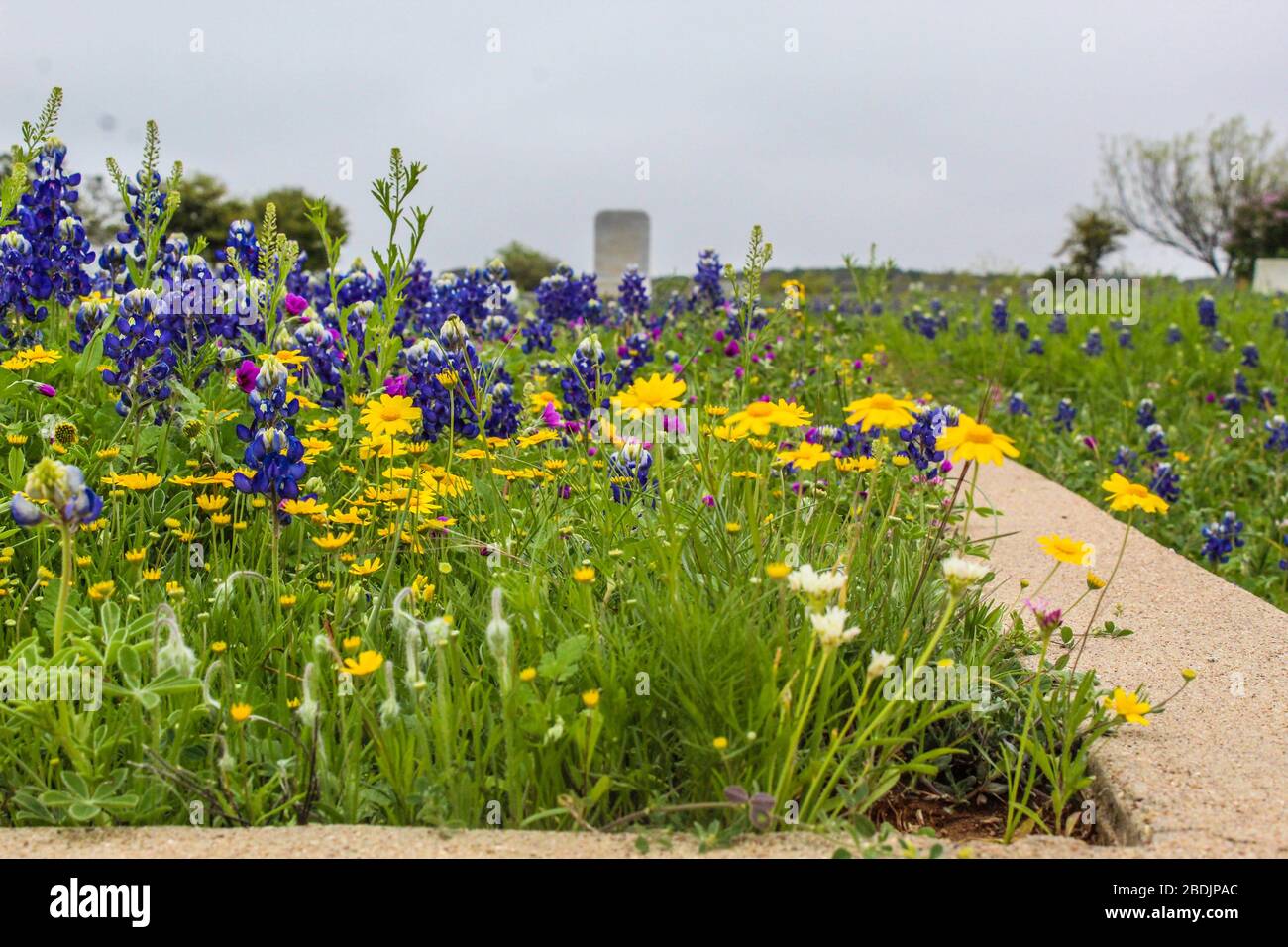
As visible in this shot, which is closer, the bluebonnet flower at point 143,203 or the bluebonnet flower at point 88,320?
the bluebonnet flower at point 88,320

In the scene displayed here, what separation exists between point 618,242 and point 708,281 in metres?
6.12

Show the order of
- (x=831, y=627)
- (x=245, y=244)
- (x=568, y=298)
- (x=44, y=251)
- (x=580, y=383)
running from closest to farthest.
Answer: (x=831, y=627) → (x=580, y=383) → (x=44, y=251) → (x=245, y=244) → (x=568, y=298)

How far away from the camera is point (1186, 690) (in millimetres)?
2713

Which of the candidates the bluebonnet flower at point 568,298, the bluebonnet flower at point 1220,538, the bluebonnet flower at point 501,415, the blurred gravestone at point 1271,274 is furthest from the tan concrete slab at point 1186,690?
the blurred gravestone at point 1271,274

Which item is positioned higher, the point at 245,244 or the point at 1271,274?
the point at 1271,274

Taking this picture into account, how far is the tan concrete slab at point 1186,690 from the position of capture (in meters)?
2.09

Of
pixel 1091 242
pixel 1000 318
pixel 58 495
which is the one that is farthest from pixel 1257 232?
pixel 58 495

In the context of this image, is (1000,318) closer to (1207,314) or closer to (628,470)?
(1207,314)

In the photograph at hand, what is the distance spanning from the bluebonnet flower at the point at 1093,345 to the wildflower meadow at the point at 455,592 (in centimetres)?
368

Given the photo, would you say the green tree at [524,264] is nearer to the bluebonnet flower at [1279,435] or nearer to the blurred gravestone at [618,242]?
the blurred gravestone at [618,242]

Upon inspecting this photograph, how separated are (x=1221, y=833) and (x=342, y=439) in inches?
110

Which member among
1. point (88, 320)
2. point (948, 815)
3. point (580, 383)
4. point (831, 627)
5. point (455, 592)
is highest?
point (88, 320)

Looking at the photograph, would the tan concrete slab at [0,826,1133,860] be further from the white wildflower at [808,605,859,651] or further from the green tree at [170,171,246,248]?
the green tree at [170,171,246,248]
